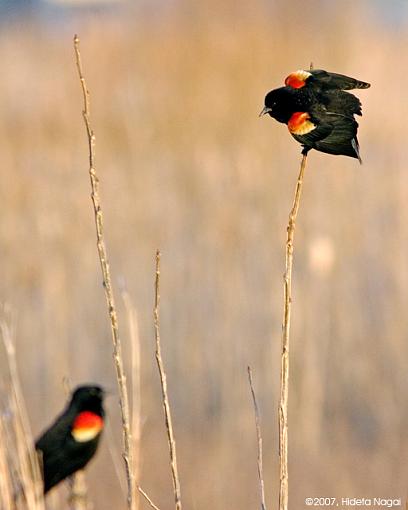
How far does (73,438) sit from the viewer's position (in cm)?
358

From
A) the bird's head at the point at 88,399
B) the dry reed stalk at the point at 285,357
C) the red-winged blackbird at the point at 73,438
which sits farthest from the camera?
the bird's head at the point at 88,399

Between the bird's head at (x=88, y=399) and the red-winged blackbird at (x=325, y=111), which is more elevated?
the red-winged blackbird at (x=325, y=111)

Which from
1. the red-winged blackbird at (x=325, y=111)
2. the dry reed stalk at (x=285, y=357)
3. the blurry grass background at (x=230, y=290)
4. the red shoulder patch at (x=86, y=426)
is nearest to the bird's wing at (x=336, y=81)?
the red-winged blackbird at (x=325, y=111)

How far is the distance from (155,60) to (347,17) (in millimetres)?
1727

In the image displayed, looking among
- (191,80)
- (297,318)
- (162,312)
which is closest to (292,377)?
(297,318)

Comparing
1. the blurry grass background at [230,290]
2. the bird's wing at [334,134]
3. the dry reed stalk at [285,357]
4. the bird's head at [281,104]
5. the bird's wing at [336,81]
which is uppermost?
the bird's wing at [336,81]

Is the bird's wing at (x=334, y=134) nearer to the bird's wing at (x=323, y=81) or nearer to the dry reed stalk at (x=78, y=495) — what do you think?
the bird's wing at (x=323, y=81)

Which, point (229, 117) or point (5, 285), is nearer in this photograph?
point (5, 285)

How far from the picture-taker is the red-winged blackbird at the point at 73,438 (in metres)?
3.51

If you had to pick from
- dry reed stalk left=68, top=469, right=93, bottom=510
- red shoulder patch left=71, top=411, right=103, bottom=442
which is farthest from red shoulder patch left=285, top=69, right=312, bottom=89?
red shoulder patch left=71, top=411, right=103, bottom=442

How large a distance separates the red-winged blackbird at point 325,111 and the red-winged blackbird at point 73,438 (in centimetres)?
210

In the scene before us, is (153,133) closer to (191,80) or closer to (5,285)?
(191,80)

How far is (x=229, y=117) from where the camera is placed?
6930mm

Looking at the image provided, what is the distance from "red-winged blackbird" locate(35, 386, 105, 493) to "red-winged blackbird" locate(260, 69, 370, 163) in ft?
6.88
